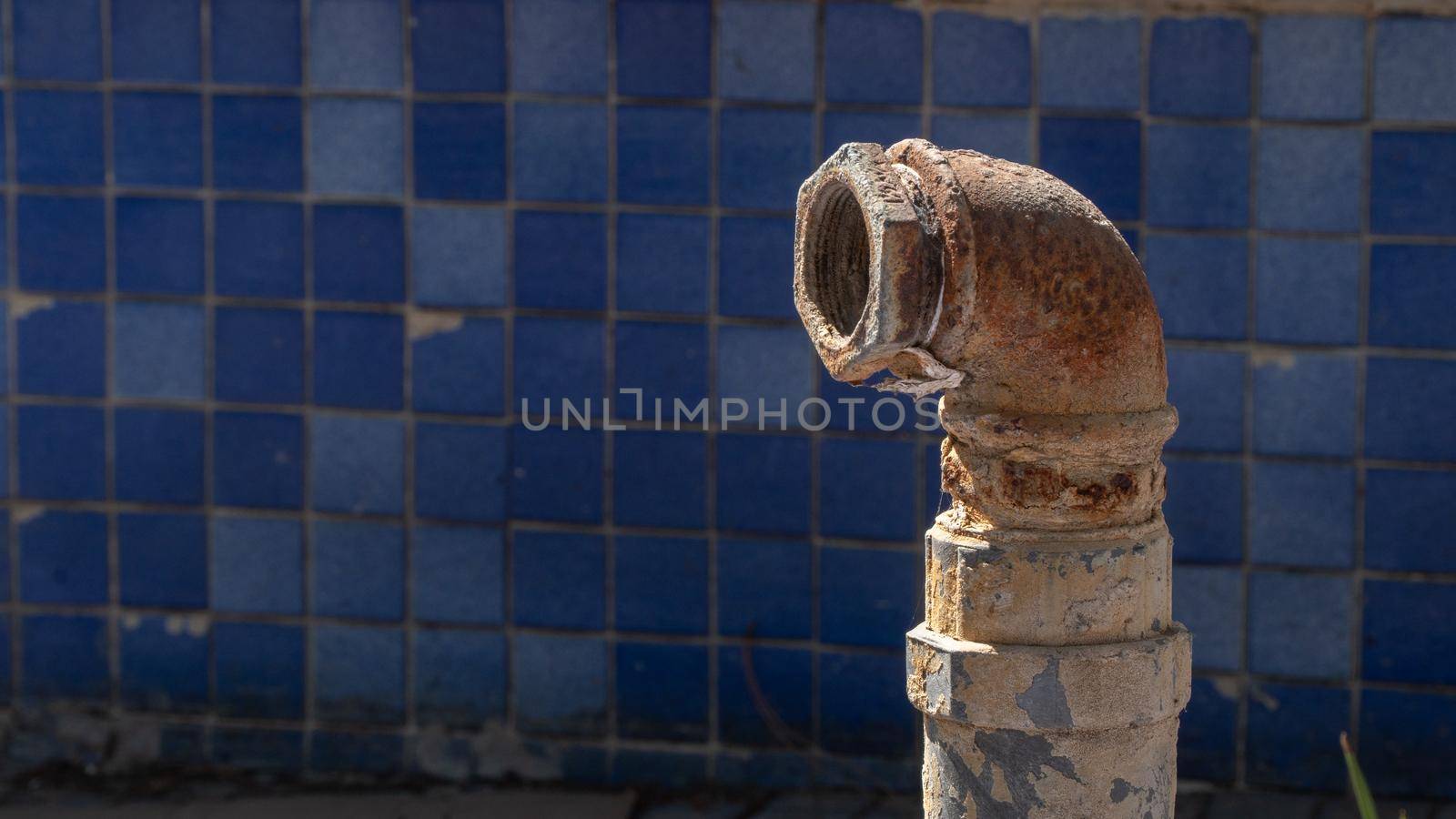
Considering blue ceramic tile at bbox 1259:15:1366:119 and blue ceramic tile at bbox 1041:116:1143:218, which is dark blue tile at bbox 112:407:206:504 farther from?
blue ceramic tile at bbox 1259:15:1366:119

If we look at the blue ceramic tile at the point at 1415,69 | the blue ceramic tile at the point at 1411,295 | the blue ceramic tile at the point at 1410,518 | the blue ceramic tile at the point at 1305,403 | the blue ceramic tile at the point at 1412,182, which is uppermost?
the blue ceramic tile at the point at 1415,69

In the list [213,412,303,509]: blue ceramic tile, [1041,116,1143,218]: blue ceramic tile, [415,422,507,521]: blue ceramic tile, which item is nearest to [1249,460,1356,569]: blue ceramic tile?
[1041,116,1143,218]: blue ceramic tile

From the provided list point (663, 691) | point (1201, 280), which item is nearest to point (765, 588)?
point (663, 691)

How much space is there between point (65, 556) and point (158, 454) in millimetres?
336

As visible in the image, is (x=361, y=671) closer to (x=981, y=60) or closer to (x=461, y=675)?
(x=461, y=675)

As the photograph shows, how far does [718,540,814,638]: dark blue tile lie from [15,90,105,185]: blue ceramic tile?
5.56 ft

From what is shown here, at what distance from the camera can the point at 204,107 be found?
3445 mm

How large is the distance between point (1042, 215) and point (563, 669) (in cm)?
202

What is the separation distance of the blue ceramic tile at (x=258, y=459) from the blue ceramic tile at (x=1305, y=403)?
2142mm

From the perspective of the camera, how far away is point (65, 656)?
3.58 meters

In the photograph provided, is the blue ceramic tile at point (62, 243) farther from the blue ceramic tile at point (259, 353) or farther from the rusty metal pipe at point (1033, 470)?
the rusty metal pipe at point (1033, 470)

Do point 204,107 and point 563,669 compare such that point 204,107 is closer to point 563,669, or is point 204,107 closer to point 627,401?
point 627,401

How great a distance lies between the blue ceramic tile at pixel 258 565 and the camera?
11.5 ft

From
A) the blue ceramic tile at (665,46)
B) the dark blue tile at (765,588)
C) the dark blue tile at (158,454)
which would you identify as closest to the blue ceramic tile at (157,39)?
the dark blue tile at (158,454)
